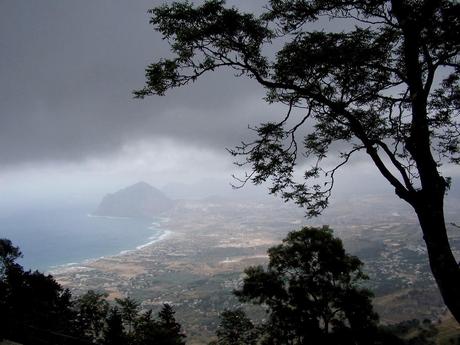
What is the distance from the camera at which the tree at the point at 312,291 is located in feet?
59.7

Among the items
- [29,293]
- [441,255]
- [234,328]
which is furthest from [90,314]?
[441,255]

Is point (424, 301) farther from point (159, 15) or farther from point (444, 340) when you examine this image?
point (159, 15)

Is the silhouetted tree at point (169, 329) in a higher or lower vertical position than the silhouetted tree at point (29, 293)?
lower

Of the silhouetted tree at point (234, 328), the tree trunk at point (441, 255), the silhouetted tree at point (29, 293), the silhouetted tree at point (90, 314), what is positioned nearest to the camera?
the tree trunk at point (441, 255)

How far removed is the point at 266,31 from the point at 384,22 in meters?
2.82

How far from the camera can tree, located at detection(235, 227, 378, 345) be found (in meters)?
18.2

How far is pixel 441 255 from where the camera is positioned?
6641mm

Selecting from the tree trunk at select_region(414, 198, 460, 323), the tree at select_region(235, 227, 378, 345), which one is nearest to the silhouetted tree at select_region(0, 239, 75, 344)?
the tree at select_region(235, 227, 378, 345)

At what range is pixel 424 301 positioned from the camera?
142 m

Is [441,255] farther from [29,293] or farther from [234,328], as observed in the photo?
[29,293]

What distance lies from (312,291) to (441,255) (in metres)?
12.7

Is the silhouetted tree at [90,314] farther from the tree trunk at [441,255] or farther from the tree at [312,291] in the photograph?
the tree trunk at [441,255]

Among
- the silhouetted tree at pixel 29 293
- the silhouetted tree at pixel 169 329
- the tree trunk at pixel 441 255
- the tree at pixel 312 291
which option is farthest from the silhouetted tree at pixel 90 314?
the tree trunk at pixel 441 255

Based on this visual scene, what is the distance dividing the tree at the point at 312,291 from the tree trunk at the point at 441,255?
11.7 metres
